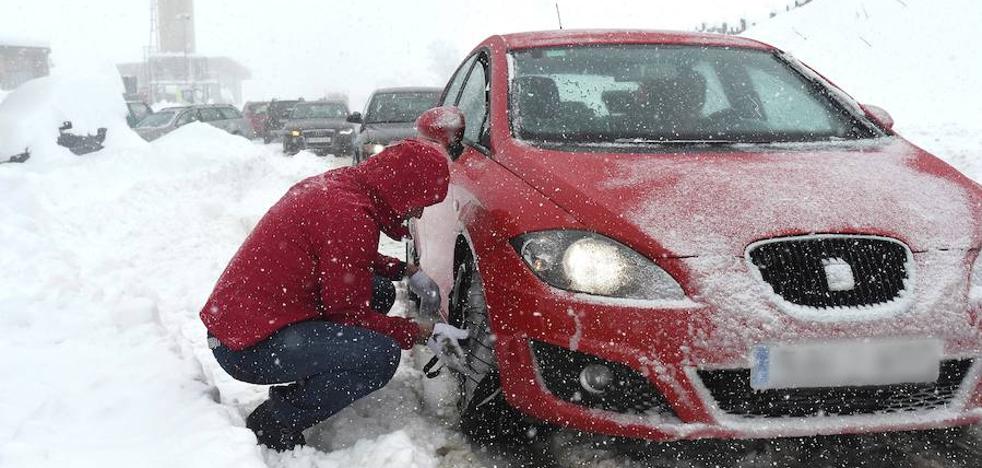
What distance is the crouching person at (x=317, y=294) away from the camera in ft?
8.52

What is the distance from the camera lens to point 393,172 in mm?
2633

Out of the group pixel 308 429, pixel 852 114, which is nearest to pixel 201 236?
pixel 308 429

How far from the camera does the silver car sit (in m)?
20.1

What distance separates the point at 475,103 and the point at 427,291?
37.9 inches

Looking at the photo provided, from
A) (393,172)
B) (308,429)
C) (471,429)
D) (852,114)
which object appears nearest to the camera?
(393,172)

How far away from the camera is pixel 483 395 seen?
2.68 m

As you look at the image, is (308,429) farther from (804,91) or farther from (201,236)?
(201,236)

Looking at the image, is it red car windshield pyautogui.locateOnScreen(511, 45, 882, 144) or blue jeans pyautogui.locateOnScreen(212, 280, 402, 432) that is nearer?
blue jeans pyautogui.locateOnScreen(212, 280, 402, 432)

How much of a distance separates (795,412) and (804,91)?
1795 millimetres

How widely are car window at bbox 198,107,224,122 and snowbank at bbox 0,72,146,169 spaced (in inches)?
197

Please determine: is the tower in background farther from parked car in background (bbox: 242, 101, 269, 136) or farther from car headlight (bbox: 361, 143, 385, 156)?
car headlight (bbox: 361, 143, 385, 156)

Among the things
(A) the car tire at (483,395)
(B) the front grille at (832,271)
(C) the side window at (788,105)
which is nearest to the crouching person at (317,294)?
(A) the car tire at (483,395)

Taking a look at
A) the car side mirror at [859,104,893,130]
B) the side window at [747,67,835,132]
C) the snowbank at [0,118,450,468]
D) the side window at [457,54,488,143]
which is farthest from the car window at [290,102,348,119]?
the car side mirror at [859,104,893,130]

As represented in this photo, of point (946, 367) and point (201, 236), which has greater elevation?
point (946, 367)
